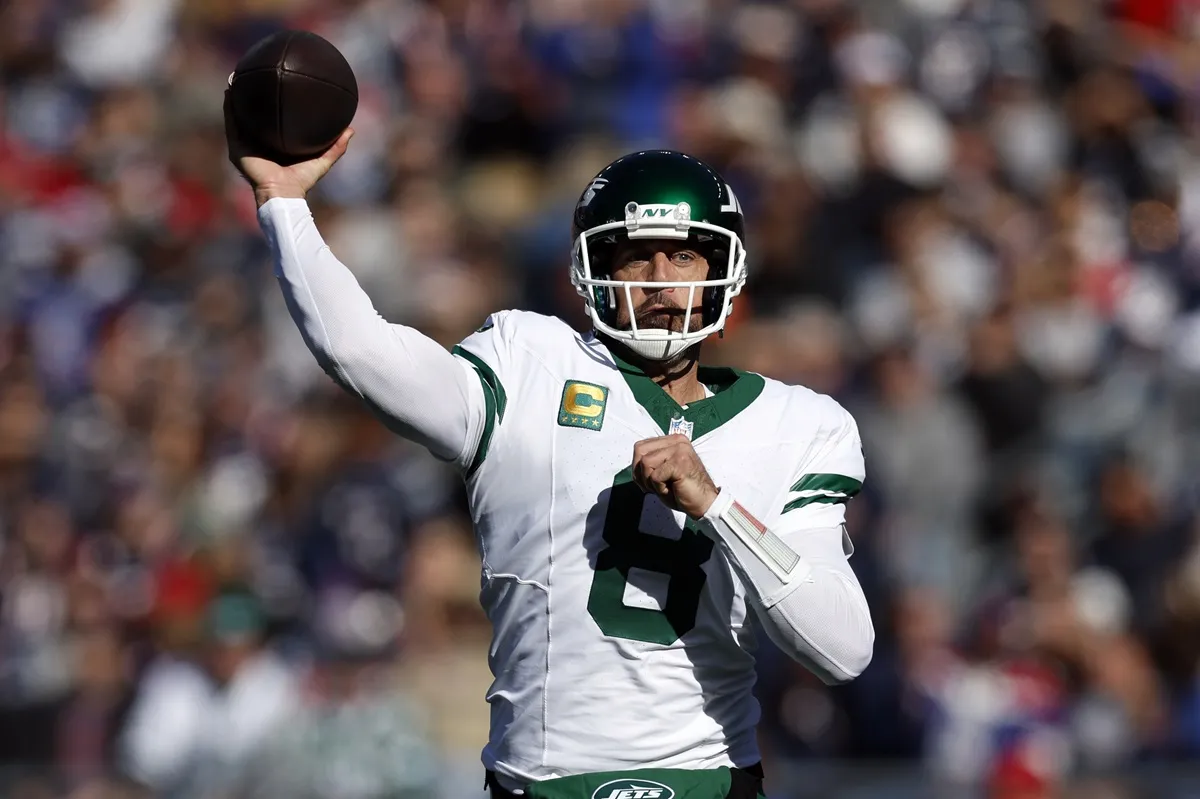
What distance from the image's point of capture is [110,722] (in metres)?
7.20

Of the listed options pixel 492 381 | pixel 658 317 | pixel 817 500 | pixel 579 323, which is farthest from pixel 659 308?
pixel 579 323

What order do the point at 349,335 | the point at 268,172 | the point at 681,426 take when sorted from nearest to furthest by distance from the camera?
the point at 349,335, the point at 268,172, the point at 681,426

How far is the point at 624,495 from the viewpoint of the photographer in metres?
3.27

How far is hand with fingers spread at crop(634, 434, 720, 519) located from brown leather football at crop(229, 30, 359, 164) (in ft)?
2.65

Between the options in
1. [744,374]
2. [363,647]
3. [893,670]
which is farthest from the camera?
[363,647]

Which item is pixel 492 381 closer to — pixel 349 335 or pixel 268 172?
pixel 349 335

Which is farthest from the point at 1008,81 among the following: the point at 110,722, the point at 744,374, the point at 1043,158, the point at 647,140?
the point at 744,374

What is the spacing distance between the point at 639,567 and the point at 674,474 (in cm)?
28

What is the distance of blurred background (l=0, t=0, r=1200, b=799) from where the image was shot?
21.6 ft

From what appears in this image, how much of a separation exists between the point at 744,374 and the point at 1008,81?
592cm

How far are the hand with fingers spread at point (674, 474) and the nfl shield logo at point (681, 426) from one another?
0.77 feet

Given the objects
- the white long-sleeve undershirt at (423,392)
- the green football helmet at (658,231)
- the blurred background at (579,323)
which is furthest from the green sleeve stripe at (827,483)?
the blurred background at (579,323)

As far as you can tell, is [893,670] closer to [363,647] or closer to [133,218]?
[363,647]

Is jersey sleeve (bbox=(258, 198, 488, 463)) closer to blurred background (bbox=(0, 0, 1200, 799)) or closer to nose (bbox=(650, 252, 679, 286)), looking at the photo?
nose (bbox=(650, 252, 679, 286))
